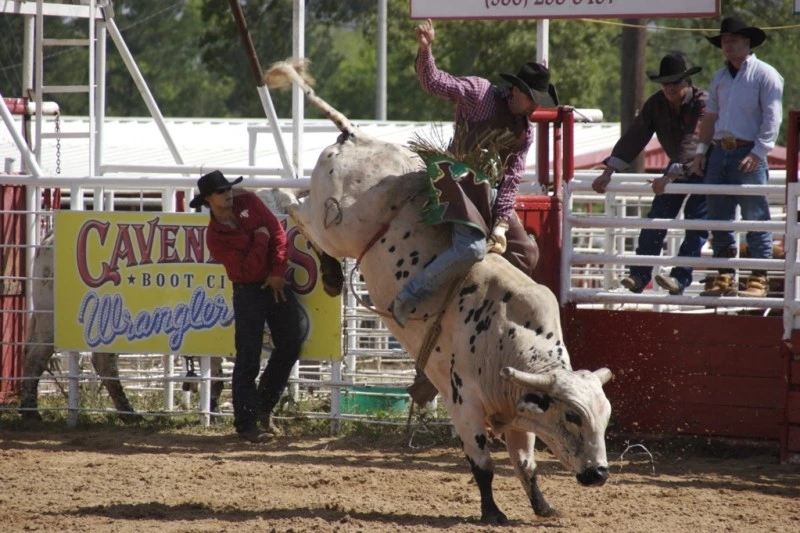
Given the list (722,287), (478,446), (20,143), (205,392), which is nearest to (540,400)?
(478,446)

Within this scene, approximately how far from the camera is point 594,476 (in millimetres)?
6074

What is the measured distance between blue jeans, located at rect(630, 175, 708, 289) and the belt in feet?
1.33

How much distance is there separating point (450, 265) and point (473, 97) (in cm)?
149

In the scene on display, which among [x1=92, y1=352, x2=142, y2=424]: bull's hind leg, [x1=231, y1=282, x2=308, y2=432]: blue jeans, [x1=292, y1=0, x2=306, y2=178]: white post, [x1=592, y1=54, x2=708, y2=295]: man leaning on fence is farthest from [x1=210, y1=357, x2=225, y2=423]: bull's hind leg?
[x1=592, y1=54, x2=708, y2=295]: man leaning on fence

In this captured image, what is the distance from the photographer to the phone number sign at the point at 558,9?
30.9 feet

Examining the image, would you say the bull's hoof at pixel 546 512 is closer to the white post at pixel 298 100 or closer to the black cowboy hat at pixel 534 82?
the black cowboy hat at pixel 534 82

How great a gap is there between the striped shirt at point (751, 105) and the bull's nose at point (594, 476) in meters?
3.25

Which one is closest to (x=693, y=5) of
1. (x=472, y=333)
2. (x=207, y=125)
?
(x=472, y=333)

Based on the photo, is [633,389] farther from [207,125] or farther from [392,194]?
[207,125]

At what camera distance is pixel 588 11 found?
962 cm

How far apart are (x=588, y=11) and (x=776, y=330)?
2.78 m

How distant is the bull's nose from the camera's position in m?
6.07

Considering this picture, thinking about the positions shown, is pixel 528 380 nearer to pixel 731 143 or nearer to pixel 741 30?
pixel 731 143

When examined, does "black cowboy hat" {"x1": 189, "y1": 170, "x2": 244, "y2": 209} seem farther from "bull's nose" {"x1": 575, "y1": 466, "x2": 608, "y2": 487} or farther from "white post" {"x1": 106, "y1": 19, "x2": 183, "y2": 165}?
"bull's nose" {"x1": 575, "y1": 466, "x2": 608, "y2": 487}
